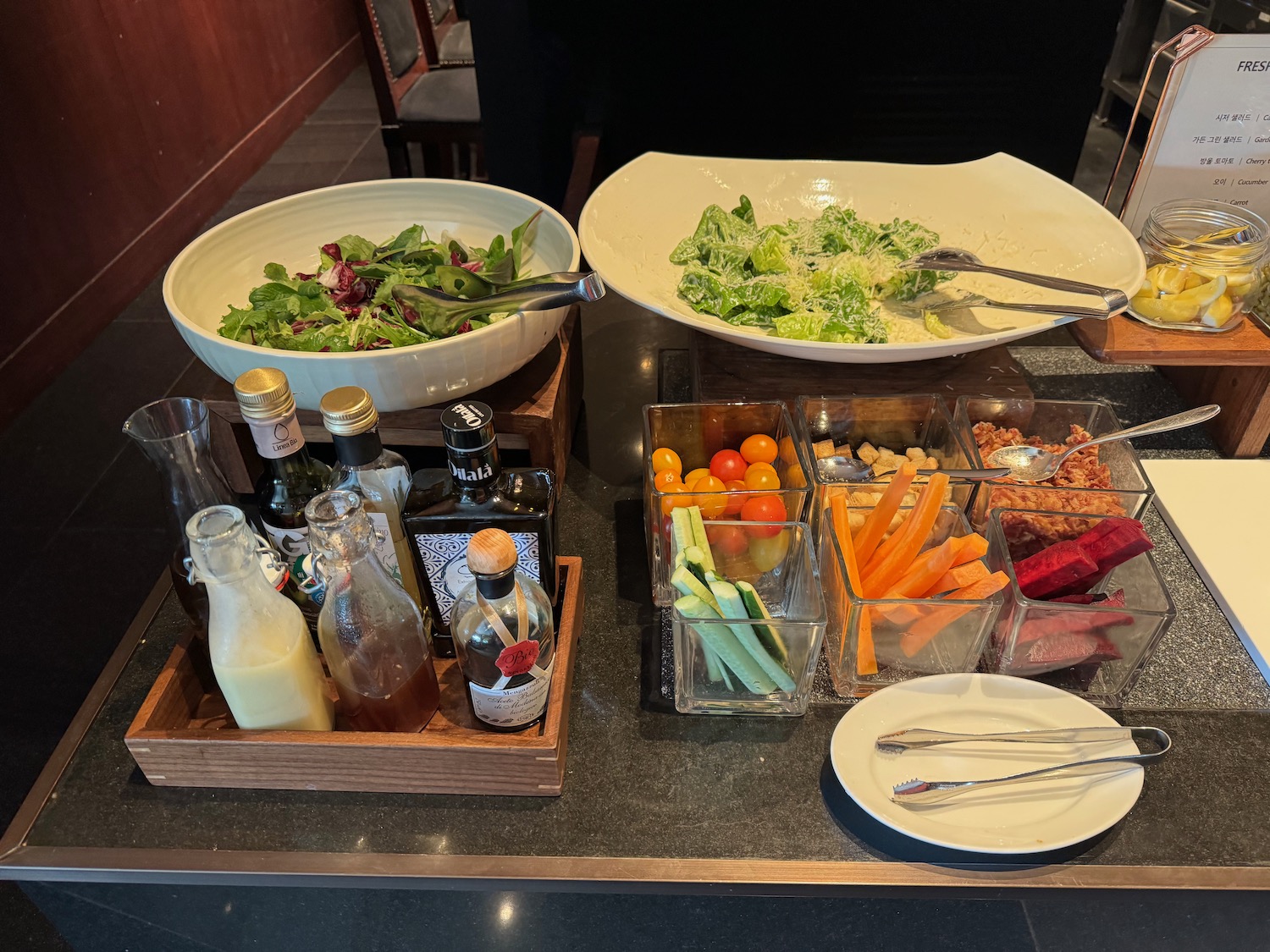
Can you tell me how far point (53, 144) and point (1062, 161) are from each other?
9.11 feet

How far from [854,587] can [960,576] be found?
103mm

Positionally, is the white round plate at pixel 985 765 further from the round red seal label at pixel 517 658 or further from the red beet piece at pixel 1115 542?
the round red seal label at pixel 517 658

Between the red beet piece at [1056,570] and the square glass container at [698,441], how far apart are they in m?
0.23

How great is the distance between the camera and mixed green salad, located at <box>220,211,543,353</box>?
41.1 inches

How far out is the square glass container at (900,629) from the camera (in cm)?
81

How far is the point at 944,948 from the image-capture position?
4.24 ft

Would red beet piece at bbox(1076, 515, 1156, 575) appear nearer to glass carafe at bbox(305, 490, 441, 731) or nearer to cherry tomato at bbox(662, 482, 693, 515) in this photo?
cherry tomato at bbox(662, 482, 693, 515)

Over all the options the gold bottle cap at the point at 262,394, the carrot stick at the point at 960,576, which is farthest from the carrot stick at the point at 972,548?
the gold bottle cap at the point at 262,394

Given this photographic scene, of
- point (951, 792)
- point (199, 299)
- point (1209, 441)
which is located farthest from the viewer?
point (1209, 441)

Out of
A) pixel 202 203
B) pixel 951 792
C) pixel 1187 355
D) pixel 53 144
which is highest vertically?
pixel 1187 355

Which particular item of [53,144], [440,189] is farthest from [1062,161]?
[53,144]

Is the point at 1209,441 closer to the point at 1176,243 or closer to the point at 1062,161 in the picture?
the point at 1176,243

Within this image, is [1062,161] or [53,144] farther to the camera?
[53,144]

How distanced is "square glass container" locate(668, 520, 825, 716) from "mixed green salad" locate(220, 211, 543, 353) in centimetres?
Answer: 42
